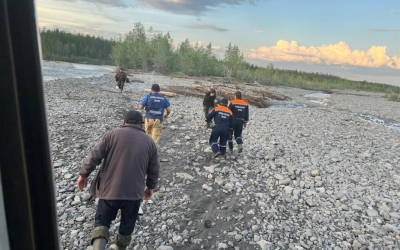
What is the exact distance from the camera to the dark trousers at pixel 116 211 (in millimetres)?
4387

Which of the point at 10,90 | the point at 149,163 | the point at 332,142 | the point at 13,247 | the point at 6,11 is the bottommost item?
the point at 332,142

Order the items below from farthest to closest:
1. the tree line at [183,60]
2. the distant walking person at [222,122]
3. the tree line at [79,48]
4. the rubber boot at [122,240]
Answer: the tree line at [79,48] < the tree line at [183,60] < the distant walking person at [222,122] < the rubber boot at [122,240]

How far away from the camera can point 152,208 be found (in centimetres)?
668

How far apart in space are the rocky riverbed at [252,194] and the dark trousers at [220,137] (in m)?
0.38

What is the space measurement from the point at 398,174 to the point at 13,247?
12.0 metres

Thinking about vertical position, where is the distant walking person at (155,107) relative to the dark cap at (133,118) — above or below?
below

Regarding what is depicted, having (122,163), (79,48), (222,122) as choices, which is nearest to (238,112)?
(222,122)

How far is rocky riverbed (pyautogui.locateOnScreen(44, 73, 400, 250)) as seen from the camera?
5961 millimetres

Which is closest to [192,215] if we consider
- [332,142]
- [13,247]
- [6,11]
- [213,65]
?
[13,247]

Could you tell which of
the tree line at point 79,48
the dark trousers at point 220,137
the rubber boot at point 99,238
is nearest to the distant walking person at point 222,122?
the dark trousers at point 220,137

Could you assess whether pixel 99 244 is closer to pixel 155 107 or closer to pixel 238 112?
pixel 155 107

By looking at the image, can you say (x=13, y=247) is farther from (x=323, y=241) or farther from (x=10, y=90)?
(x=323, y=241)

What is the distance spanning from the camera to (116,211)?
176 inches

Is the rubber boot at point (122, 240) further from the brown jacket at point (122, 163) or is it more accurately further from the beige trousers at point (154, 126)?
the beige trousers at point (154, 126)
